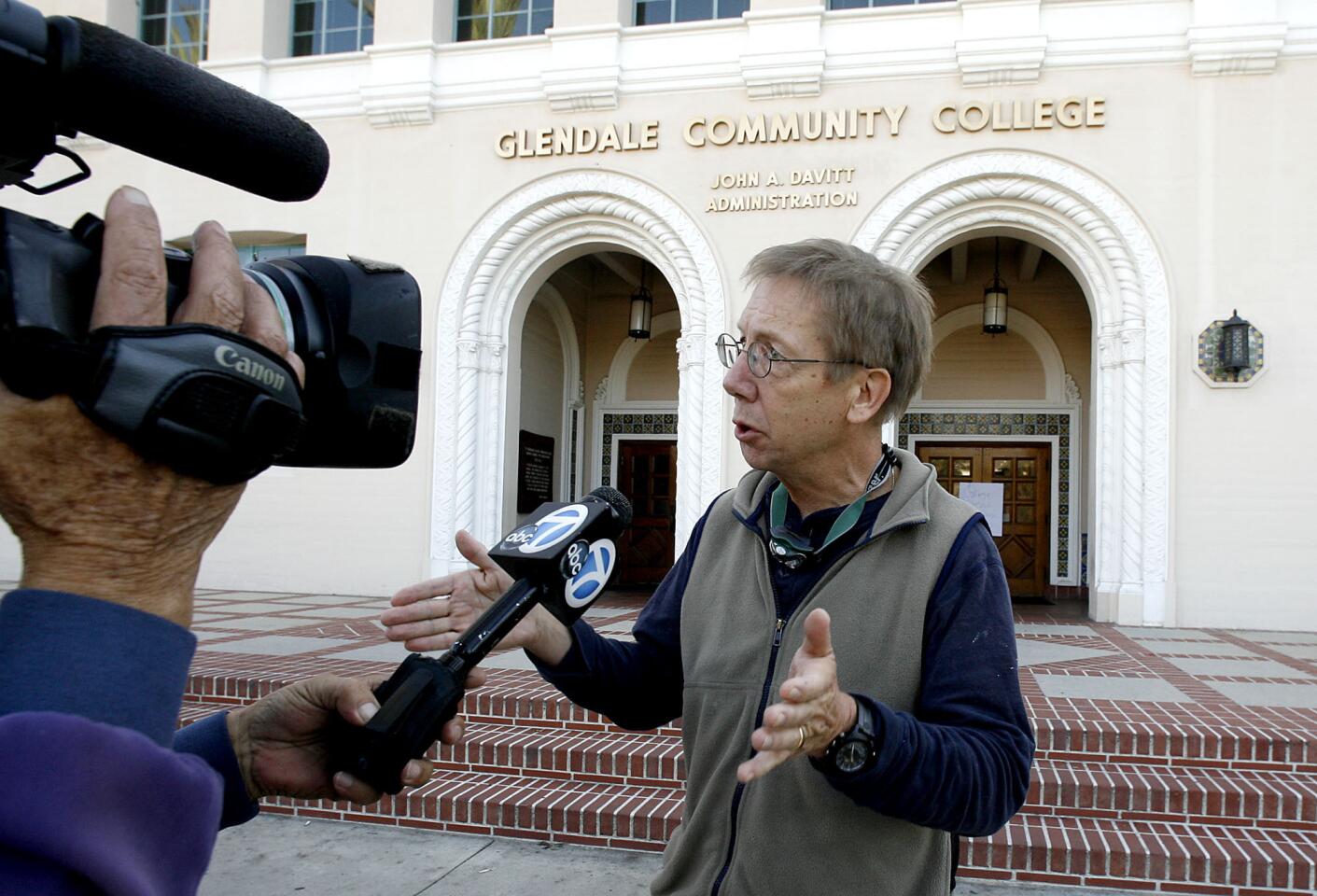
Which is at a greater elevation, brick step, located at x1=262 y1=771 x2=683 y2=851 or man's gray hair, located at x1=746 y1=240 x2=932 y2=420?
man's gray hair, located at x1=746 y1=240 x2=932 y2=420

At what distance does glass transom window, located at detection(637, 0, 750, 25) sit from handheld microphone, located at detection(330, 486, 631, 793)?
9.41 metres

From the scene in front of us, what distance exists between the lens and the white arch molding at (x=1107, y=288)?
807 centimetres

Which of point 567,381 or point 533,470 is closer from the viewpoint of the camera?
point 533,470

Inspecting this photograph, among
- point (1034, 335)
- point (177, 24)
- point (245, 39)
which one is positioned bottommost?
point (1034, 335)

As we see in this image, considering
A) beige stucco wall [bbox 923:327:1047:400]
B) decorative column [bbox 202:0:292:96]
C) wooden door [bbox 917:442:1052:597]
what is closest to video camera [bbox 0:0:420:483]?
decorative column [bbox 202:0:292:96]

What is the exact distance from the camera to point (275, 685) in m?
4.81

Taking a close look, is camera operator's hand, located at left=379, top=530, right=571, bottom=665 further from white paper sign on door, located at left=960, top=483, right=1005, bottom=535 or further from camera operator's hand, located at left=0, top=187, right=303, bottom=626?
white paper sign on door, located at left=960, top=483, right=1005, bottom=535

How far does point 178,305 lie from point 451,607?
720 mm

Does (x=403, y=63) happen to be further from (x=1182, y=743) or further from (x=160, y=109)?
(x=160, y=109)

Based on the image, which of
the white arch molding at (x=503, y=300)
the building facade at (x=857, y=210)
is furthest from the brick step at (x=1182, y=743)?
the white arch molding at (x=503, y=300)

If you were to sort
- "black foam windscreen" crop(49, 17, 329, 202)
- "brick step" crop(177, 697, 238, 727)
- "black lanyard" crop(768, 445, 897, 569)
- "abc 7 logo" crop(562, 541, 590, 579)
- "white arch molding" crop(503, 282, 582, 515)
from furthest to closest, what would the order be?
"white arch molding" crop(503, 282, 582, 515) → "brick step" crop(177, 697, 238, 727) → "black lanyard" crop(768, 445, 897, 569) → "abc 7 logo" crop(562, 541, 590, 579) → "black foam windscreen" crop(49, 17, 329, 202)

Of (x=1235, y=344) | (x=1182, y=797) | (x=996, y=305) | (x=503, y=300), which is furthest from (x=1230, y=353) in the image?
(x=503, y=300)

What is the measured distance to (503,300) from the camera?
378 inches

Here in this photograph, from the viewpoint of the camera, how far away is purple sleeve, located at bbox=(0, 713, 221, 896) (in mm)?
613
